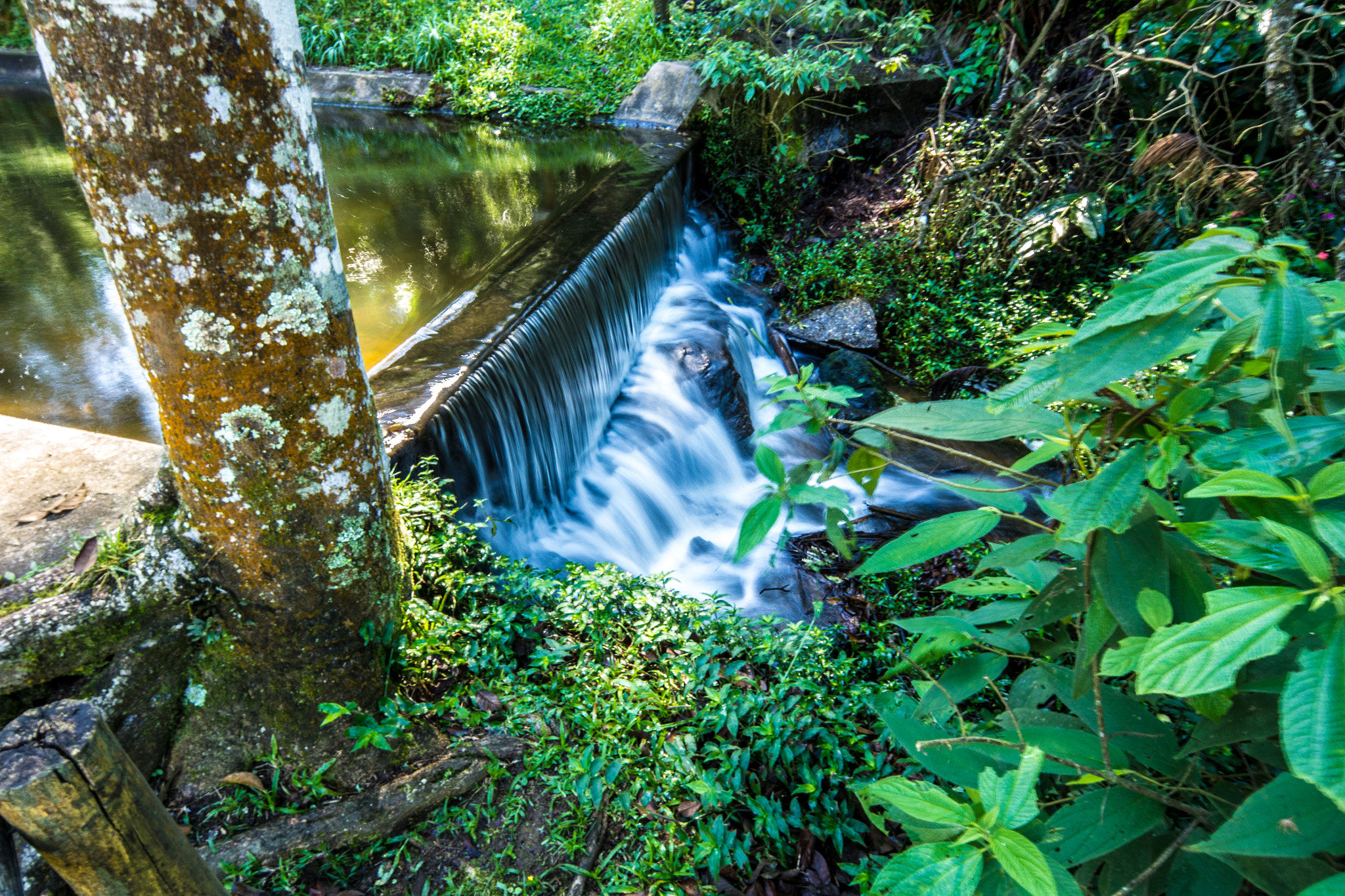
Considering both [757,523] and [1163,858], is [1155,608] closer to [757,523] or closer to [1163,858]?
[1163,858]

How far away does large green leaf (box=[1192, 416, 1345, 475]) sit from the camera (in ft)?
2.85

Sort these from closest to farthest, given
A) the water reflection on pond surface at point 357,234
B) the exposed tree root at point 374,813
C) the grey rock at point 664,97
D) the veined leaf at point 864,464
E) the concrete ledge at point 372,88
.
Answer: the veined leaf at point 864,464 → the exposed tree root at point 374,813 → the water reflection on pond surface at point 357,234 → the grey rock at point 664,97 → the concrete ledge at point 372,88

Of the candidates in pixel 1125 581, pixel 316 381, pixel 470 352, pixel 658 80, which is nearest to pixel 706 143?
pixel 658 80

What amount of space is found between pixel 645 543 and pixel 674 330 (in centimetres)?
264

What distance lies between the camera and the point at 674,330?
21.5ft

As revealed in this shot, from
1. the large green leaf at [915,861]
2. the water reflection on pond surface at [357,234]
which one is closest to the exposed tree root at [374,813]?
the large green leaf at [915,861]

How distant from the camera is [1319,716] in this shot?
0.72 meters

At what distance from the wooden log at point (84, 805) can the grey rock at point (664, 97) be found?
982cm

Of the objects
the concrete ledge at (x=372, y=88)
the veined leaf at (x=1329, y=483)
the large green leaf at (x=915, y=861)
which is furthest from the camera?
the concrete ledge at (x=372, y=88)

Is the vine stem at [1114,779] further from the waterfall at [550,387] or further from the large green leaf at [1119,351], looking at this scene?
the waterfall at [550,387]

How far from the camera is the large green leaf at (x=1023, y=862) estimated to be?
0.85 m

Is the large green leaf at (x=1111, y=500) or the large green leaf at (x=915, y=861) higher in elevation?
the large green leaf at (x=1111, y=500)

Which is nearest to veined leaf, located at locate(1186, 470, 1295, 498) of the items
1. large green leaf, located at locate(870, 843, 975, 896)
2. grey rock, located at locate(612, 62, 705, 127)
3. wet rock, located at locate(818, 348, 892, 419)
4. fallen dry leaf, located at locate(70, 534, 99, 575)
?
large green leaf, located at locate(870, 843, 975, 896)

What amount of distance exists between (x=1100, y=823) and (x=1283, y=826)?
0.92ft
